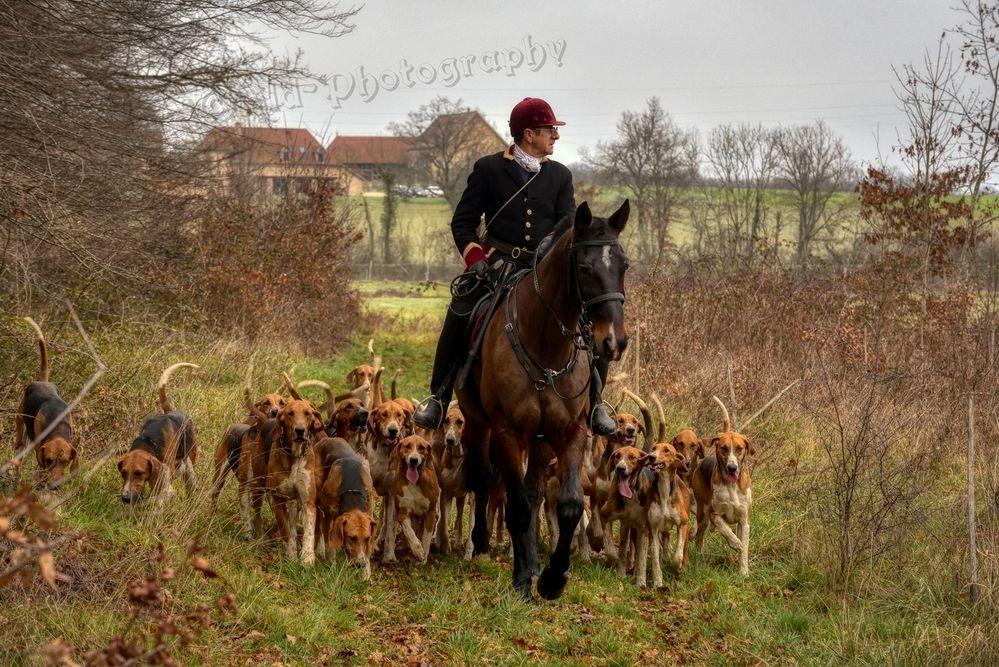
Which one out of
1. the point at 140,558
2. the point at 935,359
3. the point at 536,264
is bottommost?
the point at 140,558

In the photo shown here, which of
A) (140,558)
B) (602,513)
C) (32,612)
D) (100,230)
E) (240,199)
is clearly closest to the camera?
(32,612)

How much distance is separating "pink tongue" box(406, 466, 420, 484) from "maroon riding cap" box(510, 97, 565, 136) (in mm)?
2448

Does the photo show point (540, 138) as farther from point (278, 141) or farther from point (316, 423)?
point (278, 141)

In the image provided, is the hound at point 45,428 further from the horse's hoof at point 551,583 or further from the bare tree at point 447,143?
the bare tree at point 447,143

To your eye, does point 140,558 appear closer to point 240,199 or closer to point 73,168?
point 73,168

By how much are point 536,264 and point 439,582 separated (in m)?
2.29

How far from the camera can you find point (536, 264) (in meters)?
6.54

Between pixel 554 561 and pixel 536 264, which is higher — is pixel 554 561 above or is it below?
below

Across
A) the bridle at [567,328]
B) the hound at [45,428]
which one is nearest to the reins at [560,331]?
the bridle at [567,328]

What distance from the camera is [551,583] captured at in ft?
21.6

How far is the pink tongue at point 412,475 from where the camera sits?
759 centimetres

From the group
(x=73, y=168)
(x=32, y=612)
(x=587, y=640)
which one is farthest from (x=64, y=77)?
(x=587, y=640)

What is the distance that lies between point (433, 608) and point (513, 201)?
2725mm

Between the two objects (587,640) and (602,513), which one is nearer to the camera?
(587,640)
